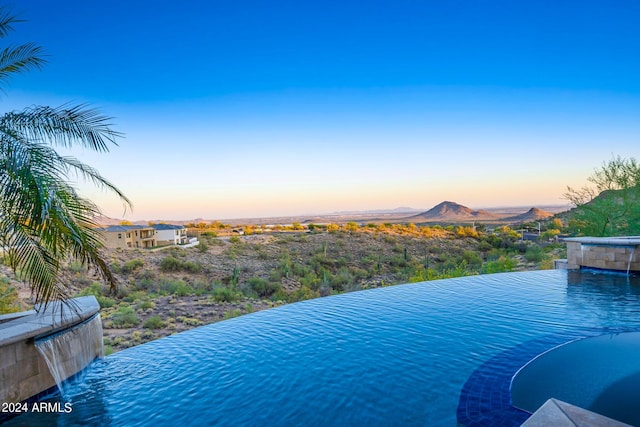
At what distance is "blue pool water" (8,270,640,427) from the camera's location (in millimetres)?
3406

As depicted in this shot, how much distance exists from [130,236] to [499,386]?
3533 centimetres

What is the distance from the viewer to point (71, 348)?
14.7ft

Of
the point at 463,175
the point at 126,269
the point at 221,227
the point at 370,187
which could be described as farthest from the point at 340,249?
the point at 221,227

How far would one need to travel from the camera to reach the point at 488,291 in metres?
8.21

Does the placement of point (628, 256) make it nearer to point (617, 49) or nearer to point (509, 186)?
point (617, 49)

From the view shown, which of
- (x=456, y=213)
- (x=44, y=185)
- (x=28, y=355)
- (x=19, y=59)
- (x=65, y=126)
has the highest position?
(x=19, y=59)

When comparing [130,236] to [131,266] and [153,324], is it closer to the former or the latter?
[131,266]

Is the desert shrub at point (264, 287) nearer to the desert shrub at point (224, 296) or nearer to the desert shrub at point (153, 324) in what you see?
Result: the desert shrub at point (224, 296)

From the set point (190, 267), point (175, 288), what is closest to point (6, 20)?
point (175, 288)

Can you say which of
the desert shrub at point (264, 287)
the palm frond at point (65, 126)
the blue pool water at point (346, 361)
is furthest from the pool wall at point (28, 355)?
the desert shrub at point (264, 287)

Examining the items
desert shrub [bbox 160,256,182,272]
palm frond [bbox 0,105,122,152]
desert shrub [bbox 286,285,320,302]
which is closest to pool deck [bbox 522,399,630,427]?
palm frond [bbox 0,105,122,152]

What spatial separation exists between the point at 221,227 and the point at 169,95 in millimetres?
35736

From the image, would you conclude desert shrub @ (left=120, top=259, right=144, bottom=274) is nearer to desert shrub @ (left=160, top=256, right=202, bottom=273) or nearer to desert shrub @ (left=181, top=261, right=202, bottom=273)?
desert shrub @ (left=160, top=256, right=202, bottom=273)

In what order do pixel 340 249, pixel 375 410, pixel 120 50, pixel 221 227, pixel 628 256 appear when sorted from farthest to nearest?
pixel 221 227, pixel 340 249, pixel 120 50, pixel 628 256, pixel 375 410
